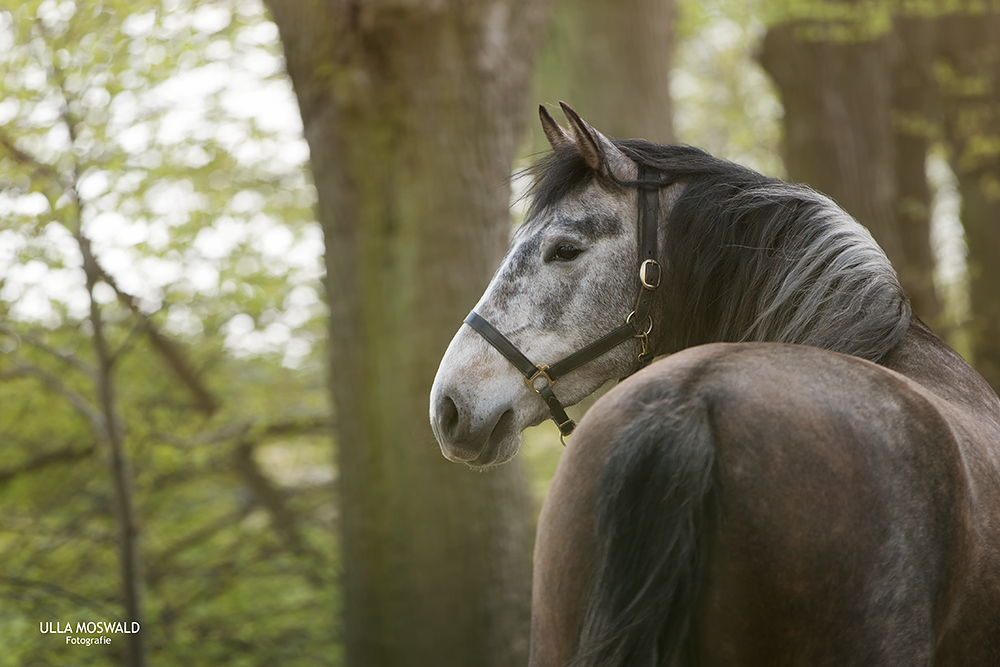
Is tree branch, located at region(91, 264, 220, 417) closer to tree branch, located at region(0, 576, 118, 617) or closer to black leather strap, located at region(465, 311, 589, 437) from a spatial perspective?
tree branch, located at region(0, 576, 118, 617)

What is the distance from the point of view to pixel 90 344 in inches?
187

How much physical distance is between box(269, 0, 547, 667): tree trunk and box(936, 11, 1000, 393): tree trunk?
22.5 feet

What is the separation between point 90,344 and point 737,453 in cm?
459

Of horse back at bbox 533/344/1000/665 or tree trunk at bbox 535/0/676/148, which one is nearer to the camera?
horse back at bbox 533/344/1000/665

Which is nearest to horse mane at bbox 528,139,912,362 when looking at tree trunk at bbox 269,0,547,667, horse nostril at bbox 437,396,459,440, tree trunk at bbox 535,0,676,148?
horse nostril at bbox 437,396,459,440

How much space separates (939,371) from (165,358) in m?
5.64

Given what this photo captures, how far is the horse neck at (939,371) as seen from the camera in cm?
175

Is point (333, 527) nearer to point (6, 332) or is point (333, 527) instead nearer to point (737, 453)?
point (6, 332)

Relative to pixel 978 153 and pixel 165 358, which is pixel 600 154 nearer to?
pixel 165 358

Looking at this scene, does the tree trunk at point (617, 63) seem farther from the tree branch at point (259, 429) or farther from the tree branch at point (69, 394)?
the tree branch at point (69, 394)

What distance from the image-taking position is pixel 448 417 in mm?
1916

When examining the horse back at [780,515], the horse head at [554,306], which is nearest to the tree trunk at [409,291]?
the horse head at [554,306]

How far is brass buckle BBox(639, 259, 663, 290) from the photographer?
1946 mm

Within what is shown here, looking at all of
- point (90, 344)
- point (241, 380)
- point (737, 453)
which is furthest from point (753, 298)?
point (241, 380)
